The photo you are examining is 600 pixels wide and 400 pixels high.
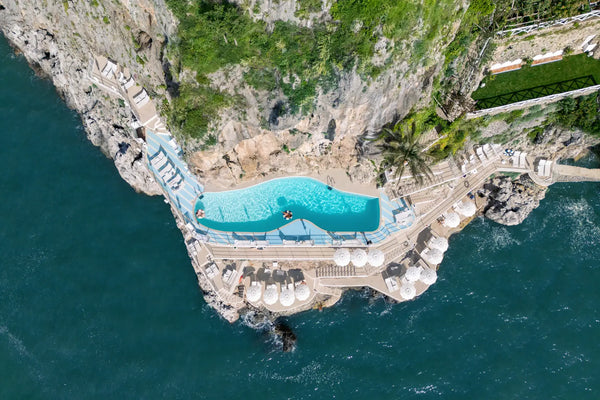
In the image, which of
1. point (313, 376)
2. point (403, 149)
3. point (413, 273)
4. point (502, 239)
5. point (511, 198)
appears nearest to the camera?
point (403, 149)

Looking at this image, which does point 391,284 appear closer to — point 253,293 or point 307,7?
point 253,293

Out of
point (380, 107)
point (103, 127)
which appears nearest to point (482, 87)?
point (380, 107)

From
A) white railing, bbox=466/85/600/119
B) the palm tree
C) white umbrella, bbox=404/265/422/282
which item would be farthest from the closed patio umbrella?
white railing, bbox=466/85/600/119

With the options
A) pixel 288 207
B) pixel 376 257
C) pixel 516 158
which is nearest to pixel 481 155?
pixel 516 158

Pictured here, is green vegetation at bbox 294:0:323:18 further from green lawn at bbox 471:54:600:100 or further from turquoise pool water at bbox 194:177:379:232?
green lawn at bbox 471:54:600:100

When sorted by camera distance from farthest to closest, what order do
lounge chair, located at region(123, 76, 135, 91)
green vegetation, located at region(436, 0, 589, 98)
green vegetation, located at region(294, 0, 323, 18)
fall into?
lounge chair, located at region(123, 76, 135, 91)
green vegetation, located at region(436, 0, 589, 98)
green vegetation, located at region(294, 0, 323, 18)

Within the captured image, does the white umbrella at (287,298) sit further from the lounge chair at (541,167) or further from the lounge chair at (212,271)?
the lounge chair at (541,167)
